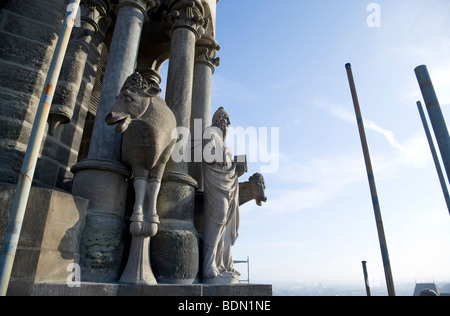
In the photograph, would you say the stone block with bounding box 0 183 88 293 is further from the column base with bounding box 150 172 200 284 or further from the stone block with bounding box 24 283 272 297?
the column base with bounding box 150 172 200 284

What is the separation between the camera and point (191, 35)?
6102 mm

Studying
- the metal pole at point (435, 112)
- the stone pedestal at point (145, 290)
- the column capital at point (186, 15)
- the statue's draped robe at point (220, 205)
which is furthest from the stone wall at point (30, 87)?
the metal pole at point (435, 112)

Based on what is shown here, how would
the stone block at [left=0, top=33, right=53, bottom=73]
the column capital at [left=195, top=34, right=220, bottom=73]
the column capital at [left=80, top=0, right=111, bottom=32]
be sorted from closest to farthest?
the stone block at [left=0, top=33, right=53, bottom=73] → the column capital at [left=80, top=0, right=111, bottom=32] → the column capital at [left=195, top=34, right=220, bottom=73]

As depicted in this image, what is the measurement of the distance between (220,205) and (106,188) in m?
1.60

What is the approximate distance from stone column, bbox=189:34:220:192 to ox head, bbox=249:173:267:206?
104cm

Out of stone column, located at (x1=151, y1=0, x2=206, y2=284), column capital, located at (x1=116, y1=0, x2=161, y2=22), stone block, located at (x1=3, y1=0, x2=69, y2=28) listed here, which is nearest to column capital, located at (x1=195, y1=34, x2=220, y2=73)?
stone column, located at (x1=151, y1=0, x2=206, y2=284)

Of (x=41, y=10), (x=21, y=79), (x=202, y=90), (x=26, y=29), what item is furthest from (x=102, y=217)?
(x=202, y=90)

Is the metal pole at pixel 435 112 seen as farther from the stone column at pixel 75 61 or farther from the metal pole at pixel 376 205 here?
the metal pole at pixel 376 205

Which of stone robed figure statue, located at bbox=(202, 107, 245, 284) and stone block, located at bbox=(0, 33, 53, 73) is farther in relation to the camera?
stone robed figure statue, located at bbox=(202, 107, 245, 284)

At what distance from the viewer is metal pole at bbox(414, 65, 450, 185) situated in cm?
318

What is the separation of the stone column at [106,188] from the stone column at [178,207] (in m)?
0.50

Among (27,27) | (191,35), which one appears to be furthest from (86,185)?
(191,35)

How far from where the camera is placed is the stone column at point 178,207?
3807 mm

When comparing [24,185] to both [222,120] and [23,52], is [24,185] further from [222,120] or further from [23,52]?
[222,120]
